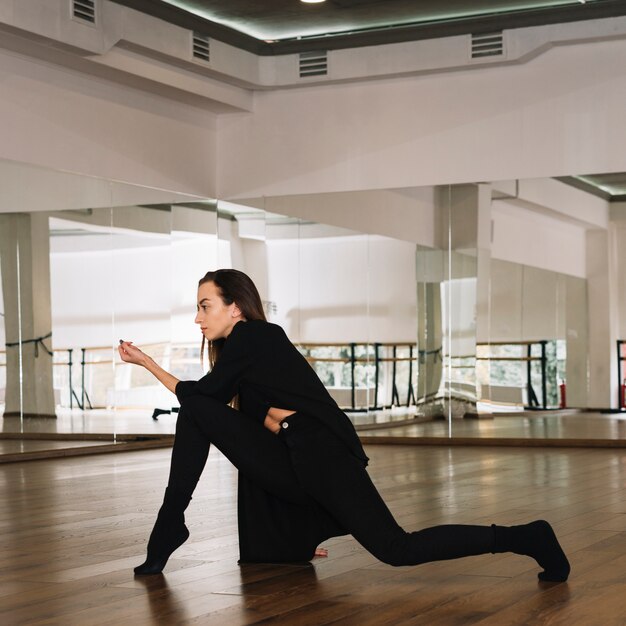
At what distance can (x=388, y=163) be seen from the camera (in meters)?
9.52

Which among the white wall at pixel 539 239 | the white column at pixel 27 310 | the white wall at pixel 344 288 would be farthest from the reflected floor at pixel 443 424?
the white wall at pixel 539 239

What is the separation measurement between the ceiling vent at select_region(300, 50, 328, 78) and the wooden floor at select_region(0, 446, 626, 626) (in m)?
4.52

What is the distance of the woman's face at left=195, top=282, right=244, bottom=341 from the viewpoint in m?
3.40

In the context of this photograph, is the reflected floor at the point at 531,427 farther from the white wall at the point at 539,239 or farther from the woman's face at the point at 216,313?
the woman's face at the point at 216,313

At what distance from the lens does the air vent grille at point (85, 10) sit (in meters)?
7.86

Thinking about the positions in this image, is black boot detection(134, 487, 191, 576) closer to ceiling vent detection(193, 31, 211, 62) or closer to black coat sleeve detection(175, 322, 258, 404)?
black coat sleeve detection(175, 322, 258, 404)

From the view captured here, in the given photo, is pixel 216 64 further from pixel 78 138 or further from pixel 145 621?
pixel 145 621

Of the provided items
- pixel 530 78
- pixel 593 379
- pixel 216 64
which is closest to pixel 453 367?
pixel 593 379

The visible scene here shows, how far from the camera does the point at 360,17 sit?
8898mm

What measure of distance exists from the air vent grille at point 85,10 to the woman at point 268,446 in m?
5.08

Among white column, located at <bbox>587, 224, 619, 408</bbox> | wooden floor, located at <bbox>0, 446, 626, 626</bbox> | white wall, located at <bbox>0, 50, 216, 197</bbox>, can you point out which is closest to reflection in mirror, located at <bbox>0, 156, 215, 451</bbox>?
white wall, located at <bbox>0, 50, 216, 197</bbox>

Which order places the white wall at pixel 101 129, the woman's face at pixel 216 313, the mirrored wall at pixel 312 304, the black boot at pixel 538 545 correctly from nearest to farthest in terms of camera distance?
the black boot at pixel 538 545
the woman's face at pixel 216 313
the white wall at pixel 101 129
the mirrored wall at pixel 312 304

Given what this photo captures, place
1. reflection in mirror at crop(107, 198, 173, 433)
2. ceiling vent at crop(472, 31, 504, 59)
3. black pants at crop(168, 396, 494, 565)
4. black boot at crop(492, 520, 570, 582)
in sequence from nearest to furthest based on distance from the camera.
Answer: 1. black boot at crop(492, 520, 570, 582)
2. black pants at crop(168, 396, 494, 565)
3. ceiling vent at crop(472, 31, 504, 59)
4. reflection in mirror at crop(107, 198, 173, 433)

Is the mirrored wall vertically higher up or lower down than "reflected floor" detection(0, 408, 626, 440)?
higher up
